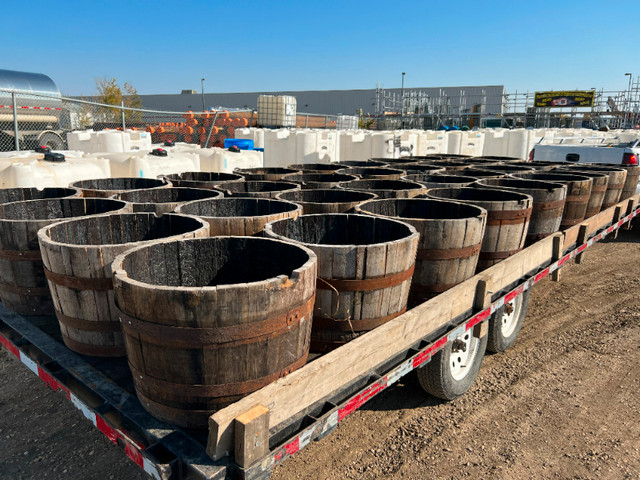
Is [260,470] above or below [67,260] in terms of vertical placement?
below

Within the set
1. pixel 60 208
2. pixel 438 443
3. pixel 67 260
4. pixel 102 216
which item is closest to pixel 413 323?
pixel 438 443

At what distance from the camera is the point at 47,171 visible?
6.57 meters

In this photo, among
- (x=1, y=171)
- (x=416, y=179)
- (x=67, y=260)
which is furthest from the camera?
(x=416, y=179)

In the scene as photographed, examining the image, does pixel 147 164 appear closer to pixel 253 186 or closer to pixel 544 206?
pixel 253 186

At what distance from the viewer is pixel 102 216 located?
4.09 meters

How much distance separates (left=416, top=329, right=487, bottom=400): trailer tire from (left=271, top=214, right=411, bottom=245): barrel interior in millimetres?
1105

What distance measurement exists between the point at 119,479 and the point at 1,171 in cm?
456

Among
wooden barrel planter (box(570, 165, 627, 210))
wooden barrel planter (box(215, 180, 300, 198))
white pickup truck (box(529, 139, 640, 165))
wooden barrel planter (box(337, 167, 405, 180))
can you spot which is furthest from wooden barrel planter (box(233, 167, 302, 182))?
white pickup truck (box(529, 139, 640, 165))

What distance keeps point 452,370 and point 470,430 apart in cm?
56

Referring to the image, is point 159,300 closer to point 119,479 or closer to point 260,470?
point 260,470

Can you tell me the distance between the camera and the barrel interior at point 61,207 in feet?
15.8

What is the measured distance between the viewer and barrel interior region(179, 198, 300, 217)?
4.82m

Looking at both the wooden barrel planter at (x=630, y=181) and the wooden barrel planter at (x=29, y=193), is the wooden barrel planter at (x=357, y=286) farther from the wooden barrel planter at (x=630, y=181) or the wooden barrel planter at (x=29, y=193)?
the wooden barrel planter at (x=630, y=181)

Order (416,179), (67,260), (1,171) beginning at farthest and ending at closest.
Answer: (416,179)
(1,171)
(67,260)
